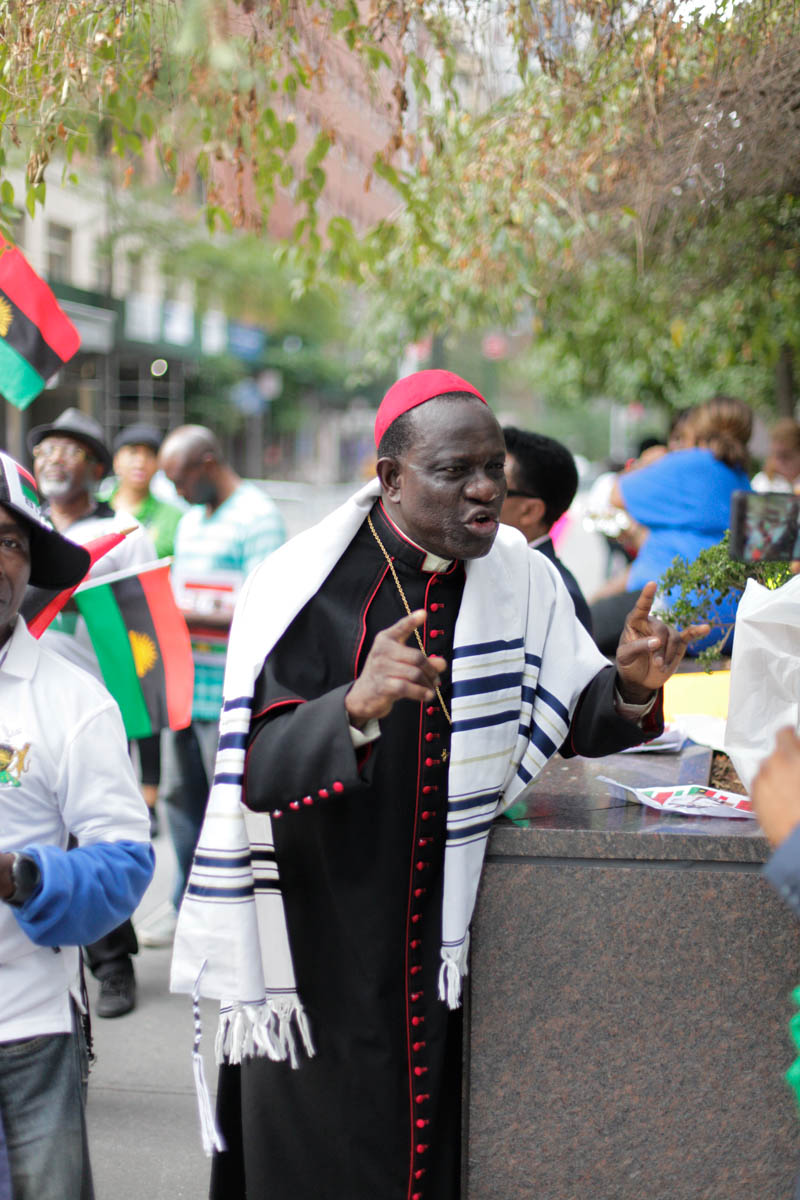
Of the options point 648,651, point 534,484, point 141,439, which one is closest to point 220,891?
point 648,651

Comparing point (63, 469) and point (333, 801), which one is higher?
point (63, 469)

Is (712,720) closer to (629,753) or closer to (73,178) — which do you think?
(629,753)

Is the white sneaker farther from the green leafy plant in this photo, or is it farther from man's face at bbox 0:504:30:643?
man's face at bbox 0:504:30:643

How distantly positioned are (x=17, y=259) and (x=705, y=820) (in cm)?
222

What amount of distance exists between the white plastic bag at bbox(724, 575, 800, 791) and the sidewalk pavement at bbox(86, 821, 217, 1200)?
2112mm

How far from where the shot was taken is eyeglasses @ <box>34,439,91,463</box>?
17.1 feet

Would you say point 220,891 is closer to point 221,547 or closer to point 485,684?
point 485,684

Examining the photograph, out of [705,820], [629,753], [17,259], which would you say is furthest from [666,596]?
[17,259]

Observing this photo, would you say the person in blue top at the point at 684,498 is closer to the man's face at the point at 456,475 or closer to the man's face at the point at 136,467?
the man's face at the point at 456,475

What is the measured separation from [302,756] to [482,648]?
0.48 meters

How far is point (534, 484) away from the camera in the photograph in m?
3.91

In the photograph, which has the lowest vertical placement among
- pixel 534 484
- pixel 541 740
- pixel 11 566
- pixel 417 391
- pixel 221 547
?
pixel 541 740

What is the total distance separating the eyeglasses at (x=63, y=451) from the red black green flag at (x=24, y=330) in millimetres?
1976

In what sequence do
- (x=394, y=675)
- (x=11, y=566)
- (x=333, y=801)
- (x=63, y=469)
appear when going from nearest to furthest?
(x=394, y=675), (x=11, y=566), (x=333, y=801), (x=63, y=469)
